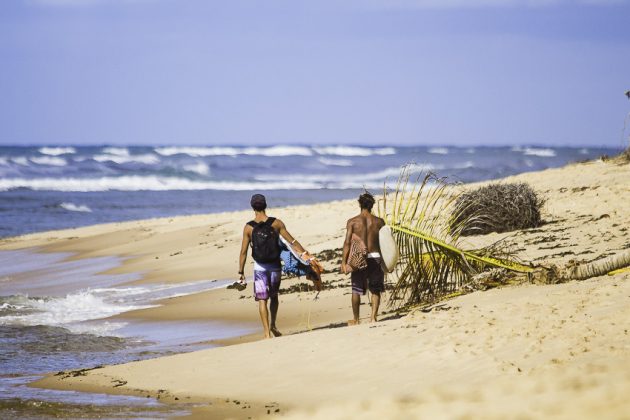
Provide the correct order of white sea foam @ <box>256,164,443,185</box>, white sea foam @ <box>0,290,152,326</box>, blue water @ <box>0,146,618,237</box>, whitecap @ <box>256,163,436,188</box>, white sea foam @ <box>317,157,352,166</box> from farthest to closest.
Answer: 1. white sea foam @ <box>317,157,352,166</box>
2. whitecap @ <box>256,163,436,188</box>
3. white sea foam @ <box>256,164,443,185</box>
4. blue water @ <box>0,146,618,237</box>
5. white sea foam @ <box>0,290,152,326</box>

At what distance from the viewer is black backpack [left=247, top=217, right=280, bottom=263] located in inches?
390

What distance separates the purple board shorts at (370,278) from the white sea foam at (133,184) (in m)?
49.4

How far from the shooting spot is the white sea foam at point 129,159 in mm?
80000

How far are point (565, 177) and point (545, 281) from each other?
12.0 m

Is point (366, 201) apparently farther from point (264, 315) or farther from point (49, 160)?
point (49, 160)

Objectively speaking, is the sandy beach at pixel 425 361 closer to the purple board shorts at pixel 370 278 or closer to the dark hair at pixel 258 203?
the purple board shorts at pixel 370 278

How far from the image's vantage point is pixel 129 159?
3231 inches

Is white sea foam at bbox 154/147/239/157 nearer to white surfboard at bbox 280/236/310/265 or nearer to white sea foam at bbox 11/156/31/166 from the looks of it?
white sea foam at bbox 11/156/31/166

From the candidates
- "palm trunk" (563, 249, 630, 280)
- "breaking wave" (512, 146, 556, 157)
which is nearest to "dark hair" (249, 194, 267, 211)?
"palm trunk" (563, 249, 630, 280)

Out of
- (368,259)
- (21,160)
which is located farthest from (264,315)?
(21,160)

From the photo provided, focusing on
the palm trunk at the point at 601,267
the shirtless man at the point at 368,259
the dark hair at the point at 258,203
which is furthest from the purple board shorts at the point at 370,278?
the palm trunk at the point at 601,267

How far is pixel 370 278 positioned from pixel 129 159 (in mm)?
74058

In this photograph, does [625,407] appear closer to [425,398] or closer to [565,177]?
[425,398]

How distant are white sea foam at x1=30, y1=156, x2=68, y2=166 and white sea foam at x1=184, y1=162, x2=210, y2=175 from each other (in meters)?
9.95
